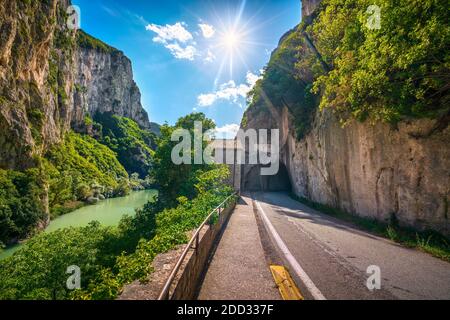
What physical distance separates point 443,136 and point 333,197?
31.5ft

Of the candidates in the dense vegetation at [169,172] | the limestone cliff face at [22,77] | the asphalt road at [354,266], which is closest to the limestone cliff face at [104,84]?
the limestone cliff face at [22,77]

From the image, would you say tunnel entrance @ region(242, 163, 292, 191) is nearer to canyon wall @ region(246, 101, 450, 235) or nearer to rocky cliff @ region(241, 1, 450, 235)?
rocky cliff @ region(241, 1, 450, 235)

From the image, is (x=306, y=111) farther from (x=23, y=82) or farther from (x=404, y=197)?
(x=23, y=82)

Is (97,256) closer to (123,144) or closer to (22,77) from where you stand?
(22,77)

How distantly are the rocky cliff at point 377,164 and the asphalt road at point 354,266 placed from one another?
257cm

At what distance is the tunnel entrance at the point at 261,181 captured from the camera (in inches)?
1677

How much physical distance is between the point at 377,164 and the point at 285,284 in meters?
10.2

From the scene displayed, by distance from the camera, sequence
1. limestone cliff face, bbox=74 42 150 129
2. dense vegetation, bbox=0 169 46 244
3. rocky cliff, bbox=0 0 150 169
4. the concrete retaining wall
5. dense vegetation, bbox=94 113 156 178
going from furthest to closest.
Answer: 1. dense vegetation, bbox=94 113 156 178
2. limestone cliff face, bbox=74 42 150 129
3. rocky cliff, bbox=0 0 150 169
4. dense vegetation, bbox=0 169 46 244
5. the concrete retaining wall

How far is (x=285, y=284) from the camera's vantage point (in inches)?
178

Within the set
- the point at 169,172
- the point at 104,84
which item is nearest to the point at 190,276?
the point at 169,172

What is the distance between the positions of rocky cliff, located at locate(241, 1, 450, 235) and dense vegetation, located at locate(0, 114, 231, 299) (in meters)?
8.86

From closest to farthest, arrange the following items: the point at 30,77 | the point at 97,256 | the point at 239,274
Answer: the point at 239,274 < the point at 97,256 < the point at 30,77

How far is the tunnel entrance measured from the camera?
140 ft

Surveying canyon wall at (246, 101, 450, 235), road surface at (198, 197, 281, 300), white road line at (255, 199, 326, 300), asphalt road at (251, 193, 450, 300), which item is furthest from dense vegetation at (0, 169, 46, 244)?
canyon wall at (246, 101, 450, 235)
